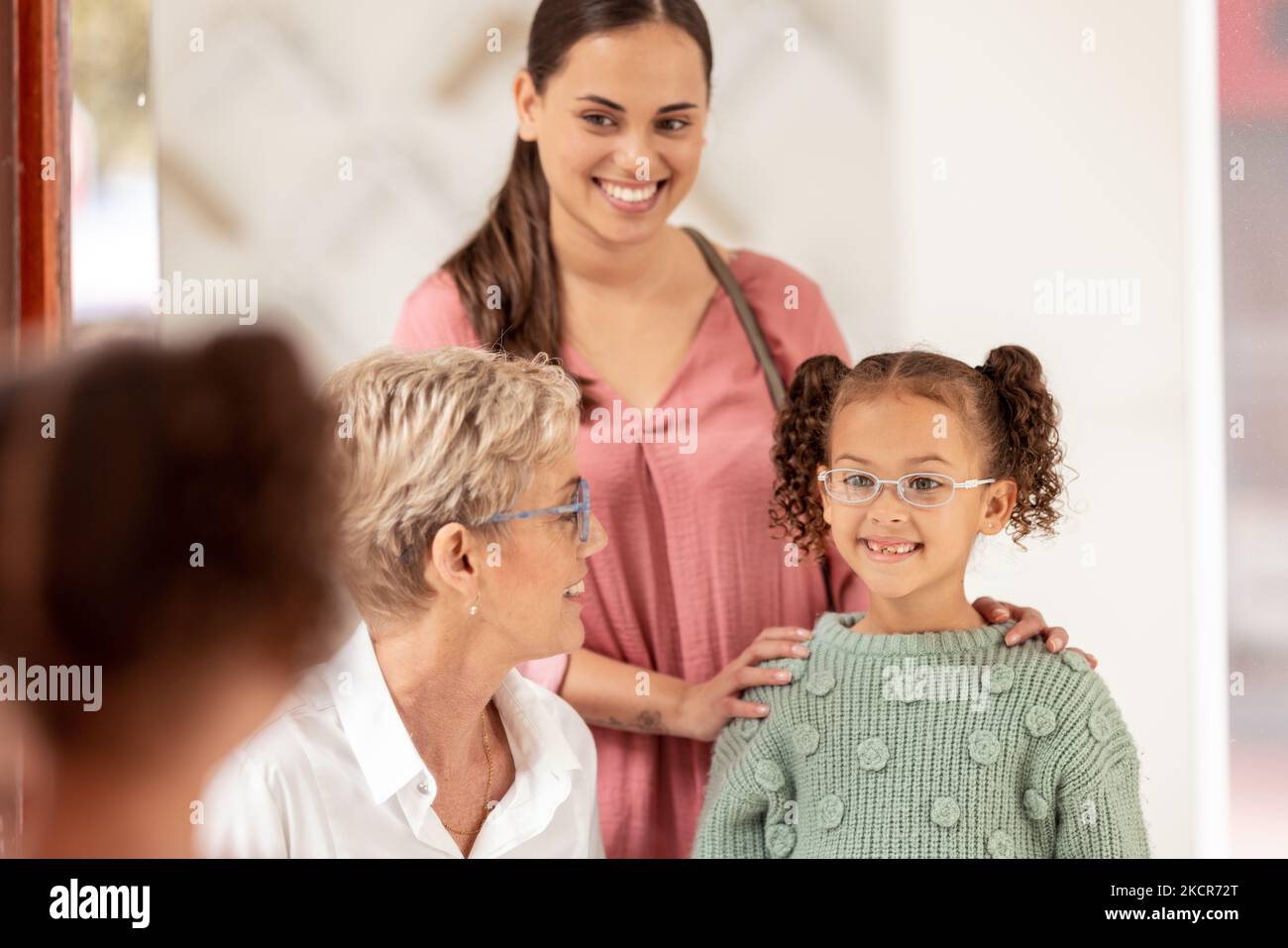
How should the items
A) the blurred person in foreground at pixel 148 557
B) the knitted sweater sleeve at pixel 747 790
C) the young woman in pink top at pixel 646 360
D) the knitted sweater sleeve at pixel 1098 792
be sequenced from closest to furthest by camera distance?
the blurred person in foreground at pixel 148 557, the knitted sweater sleeve at pixel 1098 792, the knitted sweater sleeve at pixel 747 790, the young woman in pink top at pixel 646 360

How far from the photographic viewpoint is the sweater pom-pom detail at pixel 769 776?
6.41 feet

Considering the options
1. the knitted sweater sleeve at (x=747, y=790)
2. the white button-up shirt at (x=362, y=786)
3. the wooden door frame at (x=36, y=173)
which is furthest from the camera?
the wooden door frame at (x=36, y=173)

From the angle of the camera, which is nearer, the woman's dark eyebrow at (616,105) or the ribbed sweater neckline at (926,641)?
the ribbed sweater neckline at (926,641)

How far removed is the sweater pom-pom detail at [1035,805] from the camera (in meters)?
1.87

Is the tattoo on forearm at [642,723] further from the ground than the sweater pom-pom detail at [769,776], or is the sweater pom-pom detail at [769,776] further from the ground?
the tattoo on forearm at [642,723]

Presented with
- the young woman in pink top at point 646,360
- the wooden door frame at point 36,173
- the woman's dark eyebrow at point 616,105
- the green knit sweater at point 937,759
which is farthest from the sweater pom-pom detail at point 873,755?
the wooden door frame at point 36,173

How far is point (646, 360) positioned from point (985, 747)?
79cm

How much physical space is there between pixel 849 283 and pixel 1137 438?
52 cm

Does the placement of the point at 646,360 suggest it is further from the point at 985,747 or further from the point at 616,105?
the point at 985,747

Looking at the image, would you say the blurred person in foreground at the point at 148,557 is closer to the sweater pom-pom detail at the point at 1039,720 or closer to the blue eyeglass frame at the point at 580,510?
the blue eyeglass frame at the point at 580,510

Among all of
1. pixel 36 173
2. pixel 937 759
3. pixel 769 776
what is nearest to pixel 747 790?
pixel 769 776

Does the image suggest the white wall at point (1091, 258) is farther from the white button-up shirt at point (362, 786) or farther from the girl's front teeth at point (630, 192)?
the white button-up shirt at point (362, 786)

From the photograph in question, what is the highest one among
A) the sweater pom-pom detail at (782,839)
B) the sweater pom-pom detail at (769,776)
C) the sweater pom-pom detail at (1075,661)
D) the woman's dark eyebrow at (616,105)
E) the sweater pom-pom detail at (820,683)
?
the woman's dark eyebrow at (616,105)
